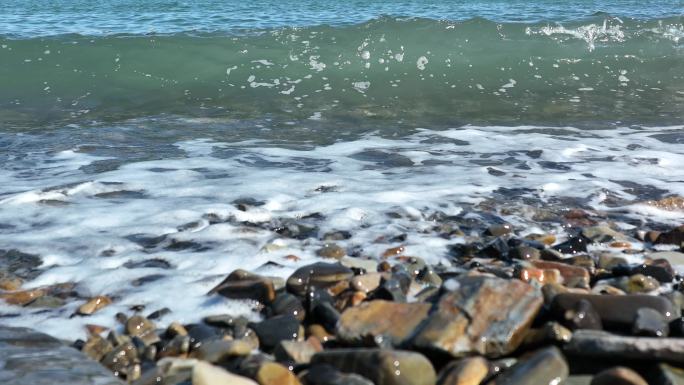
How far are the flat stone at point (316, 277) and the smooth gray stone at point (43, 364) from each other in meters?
0.94

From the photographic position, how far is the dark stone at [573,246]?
3.98 metres

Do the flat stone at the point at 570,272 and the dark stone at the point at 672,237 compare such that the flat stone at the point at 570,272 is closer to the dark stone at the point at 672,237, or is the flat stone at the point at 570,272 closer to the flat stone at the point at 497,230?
→ the flat stone at the point at 497,230

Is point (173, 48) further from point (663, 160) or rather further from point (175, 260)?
point (175, 260)

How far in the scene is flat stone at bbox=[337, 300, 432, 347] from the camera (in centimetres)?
287

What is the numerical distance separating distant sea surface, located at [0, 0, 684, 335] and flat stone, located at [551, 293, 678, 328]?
3.36 feet

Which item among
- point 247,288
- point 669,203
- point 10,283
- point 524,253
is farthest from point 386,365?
point 669,203

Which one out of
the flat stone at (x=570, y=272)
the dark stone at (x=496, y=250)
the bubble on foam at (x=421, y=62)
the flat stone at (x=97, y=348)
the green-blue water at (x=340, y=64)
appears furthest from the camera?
the bubble on foam at (x=421, y=62)

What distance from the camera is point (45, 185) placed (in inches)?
Result: 214

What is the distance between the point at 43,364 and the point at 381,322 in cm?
113

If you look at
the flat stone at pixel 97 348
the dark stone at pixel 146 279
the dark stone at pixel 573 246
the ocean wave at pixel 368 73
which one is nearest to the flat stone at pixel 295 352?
the flat stone at pixel 97 348

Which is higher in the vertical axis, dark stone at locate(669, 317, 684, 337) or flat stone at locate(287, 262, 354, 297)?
dark stone at locate(669, 317, 684, 337)

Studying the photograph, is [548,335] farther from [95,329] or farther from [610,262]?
[95,329]

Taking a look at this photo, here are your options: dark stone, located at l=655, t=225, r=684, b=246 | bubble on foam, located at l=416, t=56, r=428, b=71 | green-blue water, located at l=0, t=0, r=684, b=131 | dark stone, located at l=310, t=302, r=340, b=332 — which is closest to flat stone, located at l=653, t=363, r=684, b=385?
dark stone, located at l=310, t=302, r=340, b=332

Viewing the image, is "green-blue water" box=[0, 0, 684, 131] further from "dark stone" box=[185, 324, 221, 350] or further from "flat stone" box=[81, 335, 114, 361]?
"flat stone" box=[81, 335, 114, 361]
